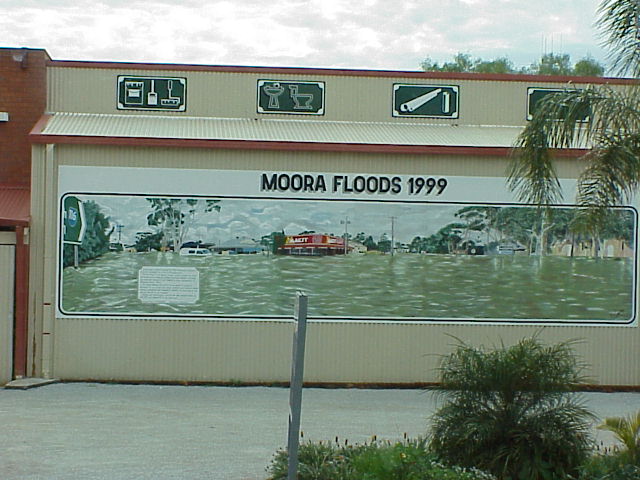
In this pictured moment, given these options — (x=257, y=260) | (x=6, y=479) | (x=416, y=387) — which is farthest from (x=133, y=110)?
(x=6, y=479)

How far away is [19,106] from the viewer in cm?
1750

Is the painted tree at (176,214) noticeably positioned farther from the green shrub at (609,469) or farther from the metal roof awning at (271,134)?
the green shrub at (609,469)

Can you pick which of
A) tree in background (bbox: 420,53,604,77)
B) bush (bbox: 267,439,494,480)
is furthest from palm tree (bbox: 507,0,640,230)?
tree in background (bbox: 420,53,604,77)

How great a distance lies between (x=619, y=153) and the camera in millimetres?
9938

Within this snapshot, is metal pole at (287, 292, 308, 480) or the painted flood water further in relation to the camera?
the painted flood water

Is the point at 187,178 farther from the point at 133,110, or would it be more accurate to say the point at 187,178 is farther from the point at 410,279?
the point at 410,279

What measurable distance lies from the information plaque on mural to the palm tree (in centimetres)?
483

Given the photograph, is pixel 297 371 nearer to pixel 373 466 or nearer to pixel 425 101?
pixel 373 466

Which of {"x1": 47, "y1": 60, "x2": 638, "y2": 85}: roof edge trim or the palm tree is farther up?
{"x1": 47, "y1": 60, "x2": 638, "y2": 85}: roof edge trim

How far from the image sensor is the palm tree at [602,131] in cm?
995

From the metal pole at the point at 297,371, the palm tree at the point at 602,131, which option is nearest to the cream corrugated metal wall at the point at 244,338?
the palm tree at the point at 602,131

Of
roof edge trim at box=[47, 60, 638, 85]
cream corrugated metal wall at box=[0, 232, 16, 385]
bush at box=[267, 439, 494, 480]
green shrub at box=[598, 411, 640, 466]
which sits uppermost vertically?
roof edge trim at box=[47, 60, 638, 85]

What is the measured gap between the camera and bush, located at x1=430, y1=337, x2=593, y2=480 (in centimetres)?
843

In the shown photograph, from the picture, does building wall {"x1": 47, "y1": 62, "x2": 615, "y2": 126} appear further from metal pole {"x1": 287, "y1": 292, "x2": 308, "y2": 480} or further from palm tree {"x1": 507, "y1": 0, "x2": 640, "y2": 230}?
metal pole {"x1": 287, "y1": 292, "x2": 308, "y2": 480}
